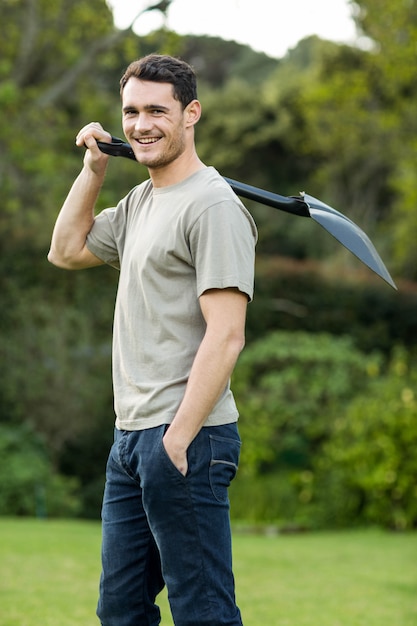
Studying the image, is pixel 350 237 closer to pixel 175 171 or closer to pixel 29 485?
pixel 175 171

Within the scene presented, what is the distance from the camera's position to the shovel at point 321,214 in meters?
2.74

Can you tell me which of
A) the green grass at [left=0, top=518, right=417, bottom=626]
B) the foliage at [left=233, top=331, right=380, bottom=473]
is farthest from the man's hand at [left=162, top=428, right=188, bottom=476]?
the foliage at [left=233, top=331, right=380, bottom=473]

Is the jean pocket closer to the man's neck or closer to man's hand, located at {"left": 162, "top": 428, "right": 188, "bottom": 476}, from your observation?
man's hand, located at {"left": 162, "top": 428, "right": 188, "bottom": 476}

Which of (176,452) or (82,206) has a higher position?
(82,206)

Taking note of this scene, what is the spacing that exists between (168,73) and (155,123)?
0.13 m

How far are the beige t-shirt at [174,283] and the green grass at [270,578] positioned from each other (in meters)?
2.41

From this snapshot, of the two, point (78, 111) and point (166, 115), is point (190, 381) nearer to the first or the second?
point (166, 115)

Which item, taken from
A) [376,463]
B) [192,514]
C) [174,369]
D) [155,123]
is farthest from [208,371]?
[376,463]

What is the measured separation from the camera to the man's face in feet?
8.38

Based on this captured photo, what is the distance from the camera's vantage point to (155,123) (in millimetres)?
2551

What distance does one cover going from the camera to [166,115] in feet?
8.39

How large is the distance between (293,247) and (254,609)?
62.4 ft

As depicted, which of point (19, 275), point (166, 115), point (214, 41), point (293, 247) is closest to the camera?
point (166, 115)

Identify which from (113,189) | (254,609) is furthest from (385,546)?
(113,189)
